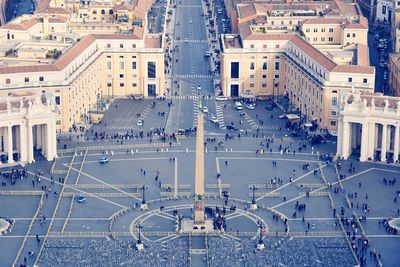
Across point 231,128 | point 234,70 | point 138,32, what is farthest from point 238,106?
point 138,32

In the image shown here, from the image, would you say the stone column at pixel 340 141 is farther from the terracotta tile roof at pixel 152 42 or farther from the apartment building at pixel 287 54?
the terracotta tile roof at pixel 152 42

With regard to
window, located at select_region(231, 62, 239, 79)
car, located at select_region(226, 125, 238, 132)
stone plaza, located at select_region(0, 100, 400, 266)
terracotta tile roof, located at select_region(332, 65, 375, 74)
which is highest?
terracotta tile roof, located at select_region(332, 65, 375, 74)

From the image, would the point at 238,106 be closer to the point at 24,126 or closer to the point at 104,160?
the point at 104,160

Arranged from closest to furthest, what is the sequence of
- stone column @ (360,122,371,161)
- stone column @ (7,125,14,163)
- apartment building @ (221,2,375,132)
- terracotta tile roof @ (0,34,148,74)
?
stone column @ (7,125,14,163)
stone column @ (360,122,371,161)
terracotta tile roof @ (0,34,148,74)
apartment building @ (221,2,375,132)

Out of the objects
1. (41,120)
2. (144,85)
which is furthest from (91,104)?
(41,120)

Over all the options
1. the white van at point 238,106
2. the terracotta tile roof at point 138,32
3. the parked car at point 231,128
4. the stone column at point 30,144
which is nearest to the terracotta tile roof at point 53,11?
the terracotta tile roof at point 138,32

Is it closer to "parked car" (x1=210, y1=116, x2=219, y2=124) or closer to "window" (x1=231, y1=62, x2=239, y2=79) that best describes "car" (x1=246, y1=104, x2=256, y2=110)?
"window" (x1=231, y1=62, x2=239, y2=79)

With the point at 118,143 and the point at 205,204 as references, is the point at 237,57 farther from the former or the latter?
the point at 205,204

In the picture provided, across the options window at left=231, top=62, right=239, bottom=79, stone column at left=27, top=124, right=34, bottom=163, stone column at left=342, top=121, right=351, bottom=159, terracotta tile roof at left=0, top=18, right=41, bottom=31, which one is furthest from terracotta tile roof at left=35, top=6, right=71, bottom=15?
stone column at left=342, top=121, right=351, bottom=159
